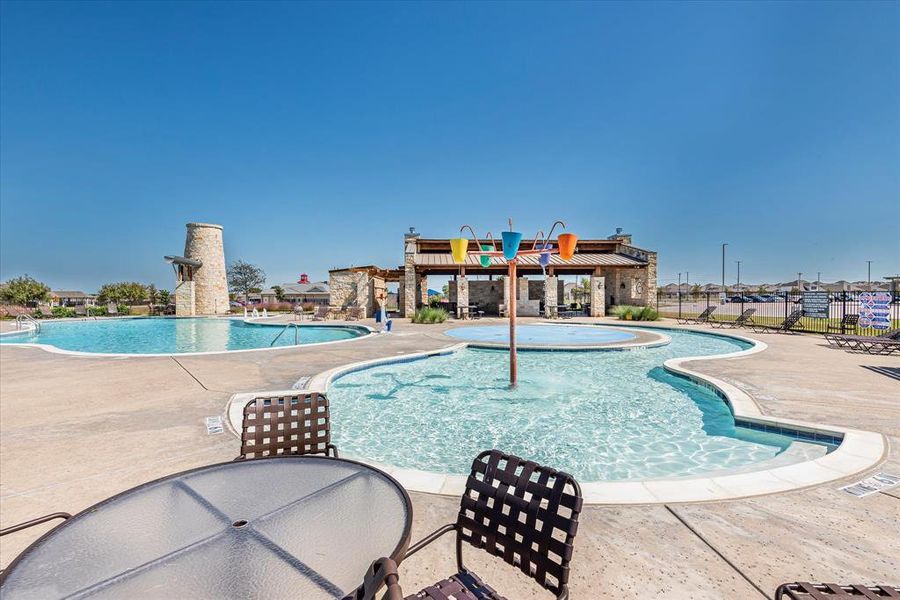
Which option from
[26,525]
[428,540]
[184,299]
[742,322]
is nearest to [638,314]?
[742,322]

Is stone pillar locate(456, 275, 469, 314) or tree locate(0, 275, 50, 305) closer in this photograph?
stone pillar locate(456, 275, 469, 314)

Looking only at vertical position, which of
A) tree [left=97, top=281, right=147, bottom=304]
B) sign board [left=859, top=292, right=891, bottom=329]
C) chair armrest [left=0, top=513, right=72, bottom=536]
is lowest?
chair armrest [left=0, top=513, right=72, bottom=536]

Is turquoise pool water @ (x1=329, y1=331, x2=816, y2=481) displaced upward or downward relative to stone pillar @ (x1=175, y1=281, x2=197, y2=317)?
downward

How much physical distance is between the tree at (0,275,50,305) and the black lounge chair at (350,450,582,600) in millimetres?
66018

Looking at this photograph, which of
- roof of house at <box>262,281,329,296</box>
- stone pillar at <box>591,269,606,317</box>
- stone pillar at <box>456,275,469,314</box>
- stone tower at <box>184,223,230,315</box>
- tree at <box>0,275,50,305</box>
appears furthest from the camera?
roof of house at <box>262,281,329,296</box>

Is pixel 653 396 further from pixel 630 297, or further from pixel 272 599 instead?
pixel 630 297

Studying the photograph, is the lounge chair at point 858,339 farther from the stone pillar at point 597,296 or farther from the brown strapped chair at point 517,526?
the brown strapped chair at point 517,526

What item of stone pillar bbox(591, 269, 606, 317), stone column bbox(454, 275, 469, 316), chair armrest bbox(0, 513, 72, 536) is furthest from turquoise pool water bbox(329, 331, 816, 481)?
stone pillar bbox(591, 269, 606, 317)

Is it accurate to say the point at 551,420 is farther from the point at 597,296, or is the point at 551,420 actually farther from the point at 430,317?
the point at 597,296

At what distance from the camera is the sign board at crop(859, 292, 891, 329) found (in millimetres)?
12195

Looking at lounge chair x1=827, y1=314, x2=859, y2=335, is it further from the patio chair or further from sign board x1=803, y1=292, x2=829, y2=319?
the patio chair

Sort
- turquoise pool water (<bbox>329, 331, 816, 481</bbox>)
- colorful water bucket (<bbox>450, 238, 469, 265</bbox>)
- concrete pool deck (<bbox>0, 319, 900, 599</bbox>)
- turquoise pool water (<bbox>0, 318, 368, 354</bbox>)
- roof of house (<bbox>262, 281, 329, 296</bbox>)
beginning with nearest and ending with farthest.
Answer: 1. concrete pool deck (<bbox>0, 319, 900, 599</bbox>)
2. turquoise pool water (<bbox>329, 331, 816, 481</bbox>)
3. colorful water bucket (<bbox>450, 238, 469, 265</bbox>)
4. turquoise pool water (<bbox>0, 318, 368, 354</bbox>)
5. roof of house (<bbox>262, 281, 329, 296</bbox>)

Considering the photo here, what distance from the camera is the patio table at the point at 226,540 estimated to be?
1.29 meters

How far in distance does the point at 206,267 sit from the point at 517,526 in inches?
1583
